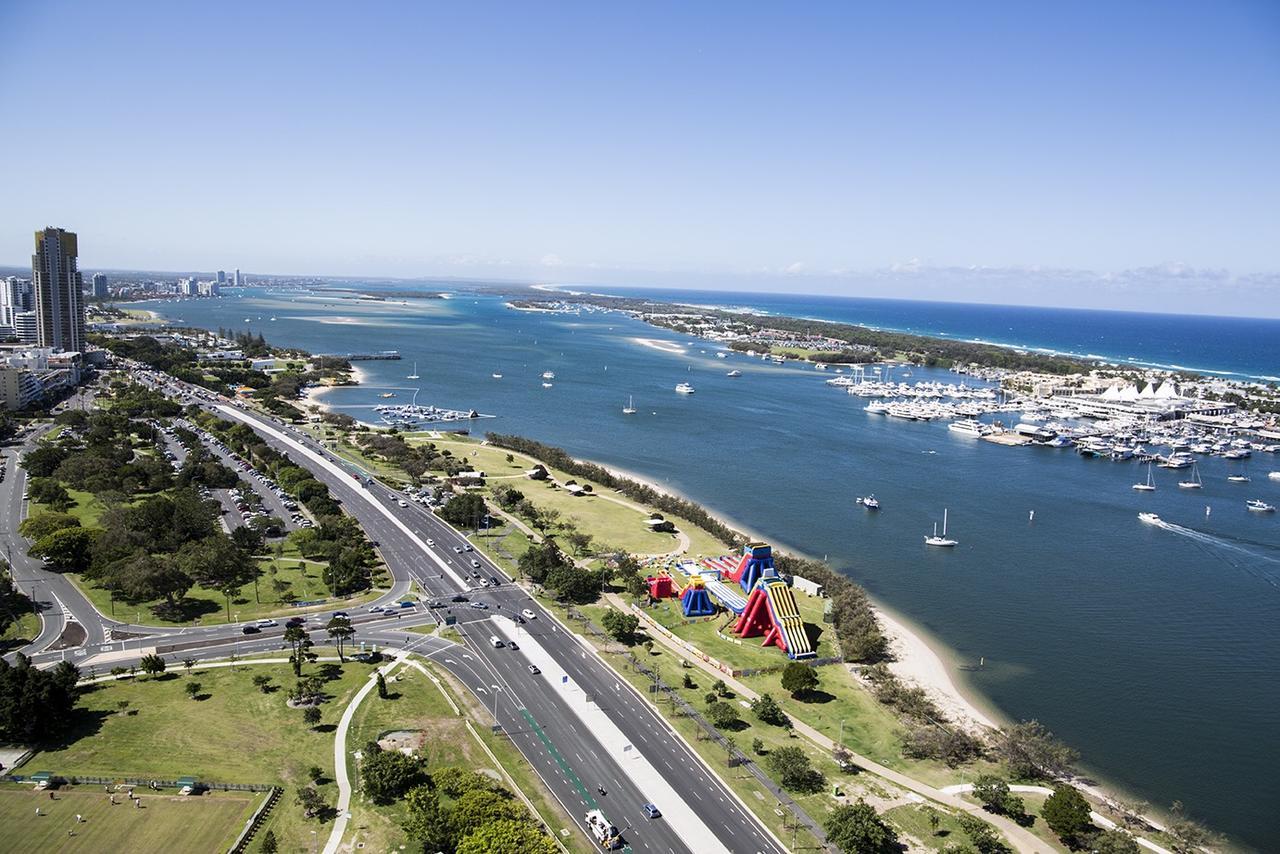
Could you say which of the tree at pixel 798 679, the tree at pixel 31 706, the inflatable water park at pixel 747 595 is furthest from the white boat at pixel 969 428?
the tree at pixel 31 706

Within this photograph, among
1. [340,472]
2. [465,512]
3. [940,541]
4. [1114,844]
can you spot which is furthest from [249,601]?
[940,541]

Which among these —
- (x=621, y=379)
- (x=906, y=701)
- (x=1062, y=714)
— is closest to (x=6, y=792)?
(x=906, y=701)

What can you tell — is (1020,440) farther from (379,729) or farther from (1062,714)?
(379,729)

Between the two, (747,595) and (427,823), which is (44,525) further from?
(747,595)

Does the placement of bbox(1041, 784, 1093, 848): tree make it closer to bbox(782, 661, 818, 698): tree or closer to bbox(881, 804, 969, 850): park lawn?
bbox(881, 804, 969, 850): park lawn

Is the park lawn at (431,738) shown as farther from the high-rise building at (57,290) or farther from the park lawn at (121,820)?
the high-rise building at (57,290)
